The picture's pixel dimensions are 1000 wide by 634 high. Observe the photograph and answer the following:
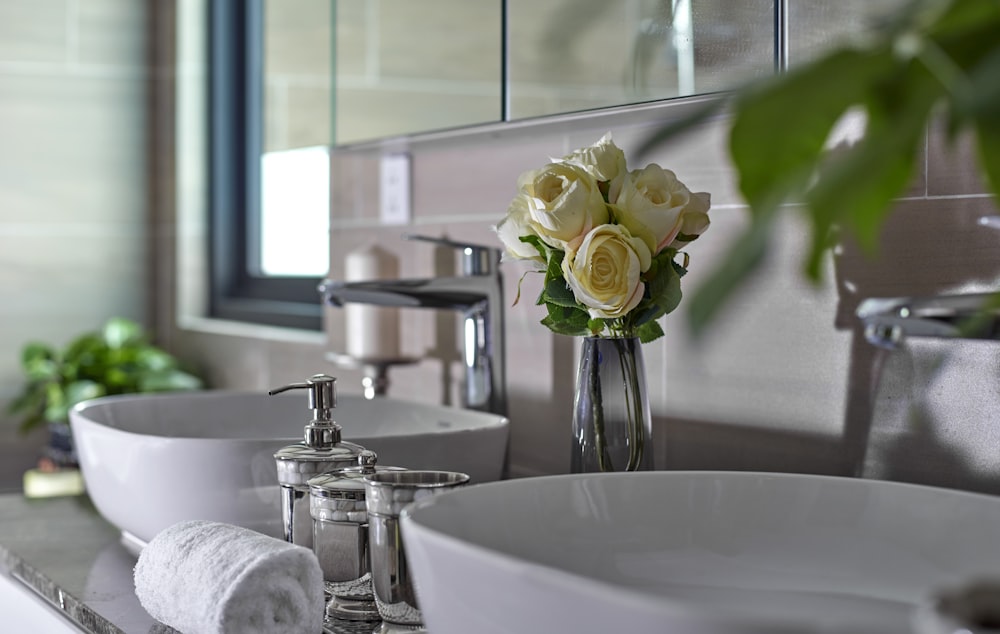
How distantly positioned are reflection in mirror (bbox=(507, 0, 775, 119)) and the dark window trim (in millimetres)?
1324

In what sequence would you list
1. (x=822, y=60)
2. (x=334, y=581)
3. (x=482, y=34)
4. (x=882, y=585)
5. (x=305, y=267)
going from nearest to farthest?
1. (x=822, y=60)
2. (x=882, y=585)
3. (x=334, y=581)
4. (x=482, y=34)
5. (x=305, y=267)

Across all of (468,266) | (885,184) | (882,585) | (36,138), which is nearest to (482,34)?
(468,266)

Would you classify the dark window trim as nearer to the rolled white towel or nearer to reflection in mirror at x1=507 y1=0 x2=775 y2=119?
reflection in mirror at x1=507 y1=0 x2=775 y2=119

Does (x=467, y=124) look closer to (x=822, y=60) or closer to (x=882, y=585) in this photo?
(x=882, y=585)

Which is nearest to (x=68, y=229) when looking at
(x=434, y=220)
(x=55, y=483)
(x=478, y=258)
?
(x=55, y=483)

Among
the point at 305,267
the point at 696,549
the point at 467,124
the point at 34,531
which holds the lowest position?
the point at 34,531

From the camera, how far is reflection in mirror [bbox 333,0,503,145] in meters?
1.22

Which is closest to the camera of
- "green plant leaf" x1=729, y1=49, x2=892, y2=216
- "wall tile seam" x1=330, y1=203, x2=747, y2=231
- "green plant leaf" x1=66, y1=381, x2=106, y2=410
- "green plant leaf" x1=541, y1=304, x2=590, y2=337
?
"green plant leaf" x1=729, y1=49, x2=892, y2=216

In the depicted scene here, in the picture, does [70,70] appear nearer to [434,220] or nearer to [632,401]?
[434,220]

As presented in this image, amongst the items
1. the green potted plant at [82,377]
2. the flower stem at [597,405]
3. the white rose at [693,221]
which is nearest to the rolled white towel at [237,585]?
the flower stem at [597,405]

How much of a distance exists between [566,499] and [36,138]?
1.87 meters

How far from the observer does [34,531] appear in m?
1.25

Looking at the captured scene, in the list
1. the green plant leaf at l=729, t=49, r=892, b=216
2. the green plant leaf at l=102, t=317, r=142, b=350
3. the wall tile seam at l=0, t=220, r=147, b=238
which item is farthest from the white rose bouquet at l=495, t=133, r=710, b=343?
the wall tile seam at l=0, t=220, r=147, b=238

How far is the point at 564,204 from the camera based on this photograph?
35.7 inches
